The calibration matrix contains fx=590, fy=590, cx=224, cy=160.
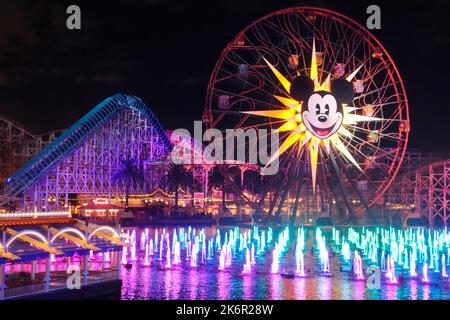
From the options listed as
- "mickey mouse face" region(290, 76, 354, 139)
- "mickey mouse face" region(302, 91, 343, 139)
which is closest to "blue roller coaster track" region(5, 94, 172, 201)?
"mickey mouse face" region(290, 76, 354, 139)

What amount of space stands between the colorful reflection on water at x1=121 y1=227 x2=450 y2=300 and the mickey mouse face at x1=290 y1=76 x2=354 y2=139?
11.8 metres

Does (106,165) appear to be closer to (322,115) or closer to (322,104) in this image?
(322,115)

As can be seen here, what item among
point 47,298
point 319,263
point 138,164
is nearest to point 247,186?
point 138,164

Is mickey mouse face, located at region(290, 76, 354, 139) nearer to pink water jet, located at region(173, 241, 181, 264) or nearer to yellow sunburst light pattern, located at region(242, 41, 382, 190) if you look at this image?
yellow sunburst light pattern, located at region(242, 41, 382, 190)

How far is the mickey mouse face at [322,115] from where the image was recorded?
4512 centimetres

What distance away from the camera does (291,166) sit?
5009 cm

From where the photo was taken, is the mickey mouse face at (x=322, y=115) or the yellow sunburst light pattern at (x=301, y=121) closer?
the mickey mouse face at (x=322, y=115)

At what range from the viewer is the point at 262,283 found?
96.3 ft

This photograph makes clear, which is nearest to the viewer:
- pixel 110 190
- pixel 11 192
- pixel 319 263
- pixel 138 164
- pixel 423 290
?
pixel 423 290

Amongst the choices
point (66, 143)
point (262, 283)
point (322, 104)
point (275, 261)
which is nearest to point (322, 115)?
point (322, 104)

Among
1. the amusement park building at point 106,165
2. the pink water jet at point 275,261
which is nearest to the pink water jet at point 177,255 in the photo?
the pink water jet at point 275,261

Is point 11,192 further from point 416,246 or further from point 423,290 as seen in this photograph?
point 423,290

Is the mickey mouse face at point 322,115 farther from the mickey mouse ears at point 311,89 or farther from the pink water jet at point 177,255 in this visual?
the pink water jet at point 177,255

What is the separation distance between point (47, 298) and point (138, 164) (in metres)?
61.4
